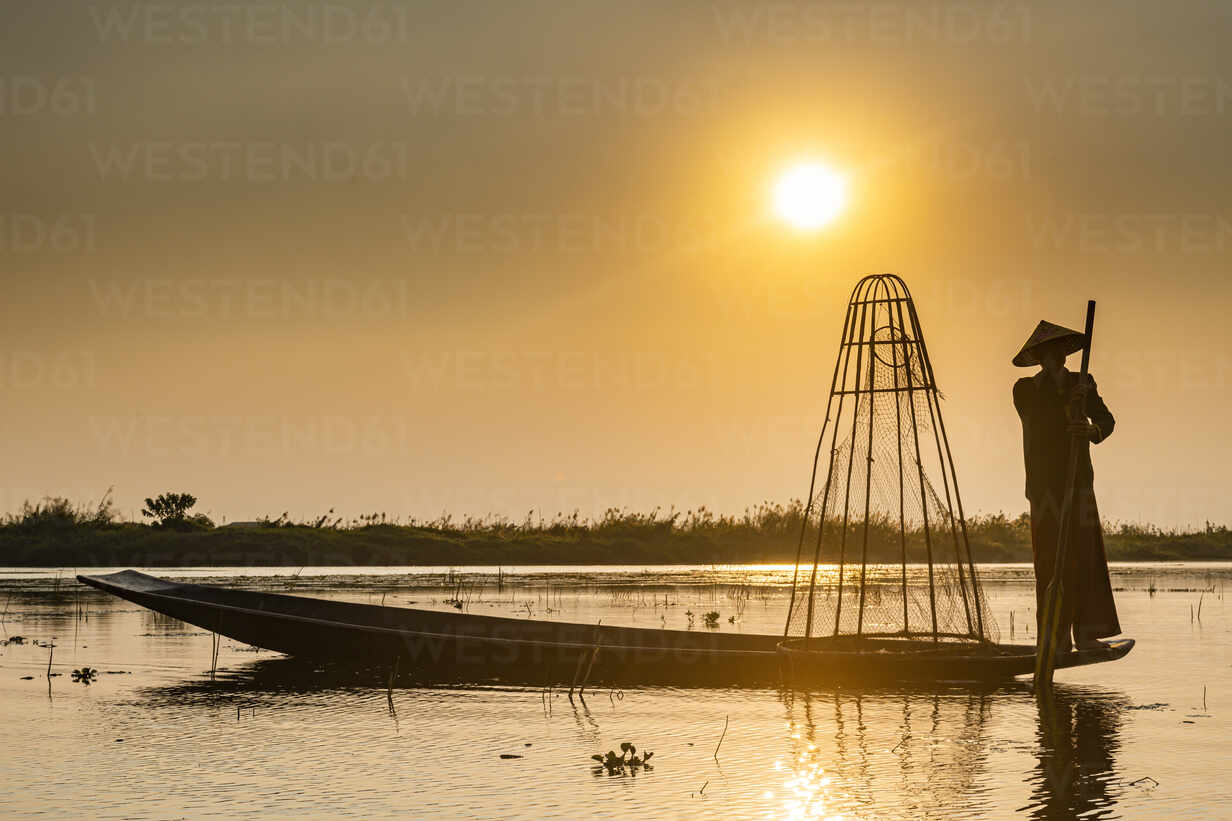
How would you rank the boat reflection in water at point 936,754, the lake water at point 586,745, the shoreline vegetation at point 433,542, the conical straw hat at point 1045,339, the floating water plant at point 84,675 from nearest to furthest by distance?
the boat reflection in water at point 936,754 → the lake water at point 586,745 → the conical straw hat at point 1045,339 → the floating water plant at point 84,675 → the shoreline vegetation at point 433,542

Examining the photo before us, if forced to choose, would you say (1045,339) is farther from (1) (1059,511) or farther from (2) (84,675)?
(2) (84,675)

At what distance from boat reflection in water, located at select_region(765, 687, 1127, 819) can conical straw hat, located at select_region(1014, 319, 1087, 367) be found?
9.85ft

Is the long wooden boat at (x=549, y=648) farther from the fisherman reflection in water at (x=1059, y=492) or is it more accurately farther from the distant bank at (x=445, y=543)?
the distant bank at (x=445, y=543)

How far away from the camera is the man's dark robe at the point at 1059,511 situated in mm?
13094

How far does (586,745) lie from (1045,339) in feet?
18.3

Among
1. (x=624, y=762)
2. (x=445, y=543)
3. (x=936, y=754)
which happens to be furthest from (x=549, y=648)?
(x=445, y=543)

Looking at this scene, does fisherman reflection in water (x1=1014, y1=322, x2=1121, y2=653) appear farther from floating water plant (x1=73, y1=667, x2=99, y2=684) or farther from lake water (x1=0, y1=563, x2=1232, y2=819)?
floating water plant (x1=73, y1=667, x2=99, y2=684)

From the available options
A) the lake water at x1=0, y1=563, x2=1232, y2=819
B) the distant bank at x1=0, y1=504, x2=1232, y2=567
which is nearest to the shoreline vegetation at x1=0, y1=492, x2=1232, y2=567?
the distant bank at x1=0, y1=504, x2=1232, y2=567

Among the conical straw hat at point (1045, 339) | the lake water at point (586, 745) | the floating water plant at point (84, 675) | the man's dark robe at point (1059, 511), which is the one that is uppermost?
the conical straw hat at point (1045, 339)

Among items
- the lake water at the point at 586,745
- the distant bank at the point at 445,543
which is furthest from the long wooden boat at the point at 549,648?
the distant bank at the point at 445,543

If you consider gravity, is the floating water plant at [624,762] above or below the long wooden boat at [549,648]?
below

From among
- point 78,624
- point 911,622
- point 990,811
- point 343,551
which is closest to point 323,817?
point 990,811

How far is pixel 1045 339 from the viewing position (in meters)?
13.0

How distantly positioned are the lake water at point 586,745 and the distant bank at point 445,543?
30.2m
